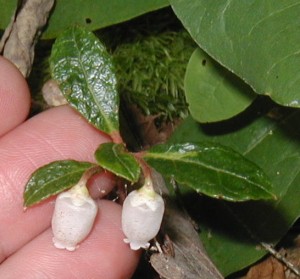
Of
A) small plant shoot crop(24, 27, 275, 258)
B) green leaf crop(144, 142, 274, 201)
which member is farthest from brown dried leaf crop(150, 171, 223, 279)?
green leaf crop(144, 142, 274, 201)

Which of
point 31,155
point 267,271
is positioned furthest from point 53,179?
point 267,271

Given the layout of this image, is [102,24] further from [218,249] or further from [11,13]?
[218,249]

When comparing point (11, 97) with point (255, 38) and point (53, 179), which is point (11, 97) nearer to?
point (53, 179)

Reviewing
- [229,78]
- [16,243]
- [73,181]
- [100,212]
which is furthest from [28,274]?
[229,78]

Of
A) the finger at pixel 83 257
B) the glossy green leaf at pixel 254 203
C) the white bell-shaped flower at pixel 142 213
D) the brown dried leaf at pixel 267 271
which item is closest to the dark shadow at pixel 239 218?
the glossy green leaf at pixel 254 203

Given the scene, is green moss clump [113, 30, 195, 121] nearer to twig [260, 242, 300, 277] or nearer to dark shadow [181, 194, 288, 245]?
dark shadow [181, 194, 288, 245]

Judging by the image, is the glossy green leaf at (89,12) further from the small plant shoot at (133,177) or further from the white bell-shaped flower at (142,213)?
the white bell-shaped flower at (142,213)
